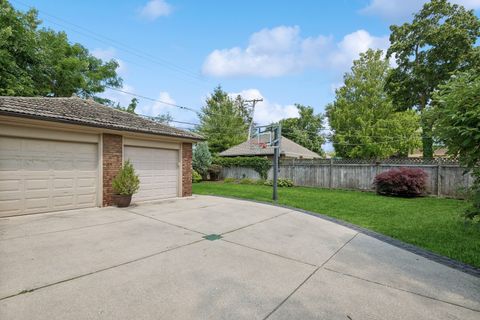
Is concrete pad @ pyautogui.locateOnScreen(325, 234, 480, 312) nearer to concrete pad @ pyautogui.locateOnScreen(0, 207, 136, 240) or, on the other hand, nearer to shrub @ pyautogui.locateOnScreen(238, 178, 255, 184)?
concrete pad @ pyautogui.locateOnScreen(0, 207, 136, 240)

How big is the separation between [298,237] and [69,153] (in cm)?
669

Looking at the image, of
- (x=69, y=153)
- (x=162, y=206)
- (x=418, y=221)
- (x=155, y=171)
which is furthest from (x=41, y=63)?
(x=418, y=221)

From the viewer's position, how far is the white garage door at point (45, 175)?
6.19 meters

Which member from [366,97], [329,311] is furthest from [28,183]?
[366,97]

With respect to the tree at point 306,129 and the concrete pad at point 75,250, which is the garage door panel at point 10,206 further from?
the tree at point 306,129

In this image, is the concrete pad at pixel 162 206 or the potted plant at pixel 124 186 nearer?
the concrete pad at pixel 162 206

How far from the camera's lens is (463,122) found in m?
2.97

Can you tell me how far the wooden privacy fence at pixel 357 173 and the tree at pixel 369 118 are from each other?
854cm

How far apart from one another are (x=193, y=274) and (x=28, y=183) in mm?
5931

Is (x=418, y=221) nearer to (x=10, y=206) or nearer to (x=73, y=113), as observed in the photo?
(x=73, y=113)

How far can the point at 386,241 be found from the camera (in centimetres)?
494

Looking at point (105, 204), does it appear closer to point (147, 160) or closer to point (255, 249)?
point (147, 160)

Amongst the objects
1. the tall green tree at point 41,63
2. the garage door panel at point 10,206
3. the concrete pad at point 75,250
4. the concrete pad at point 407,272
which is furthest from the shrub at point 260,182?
the tall green tree at point 41,63

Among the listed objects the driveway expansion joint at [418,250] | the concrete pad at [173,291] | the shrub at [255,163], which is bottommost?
the driveway expansion joint at [418,250]
